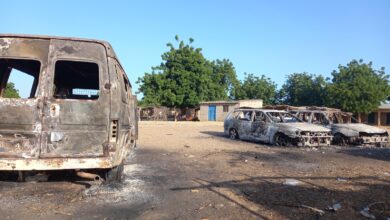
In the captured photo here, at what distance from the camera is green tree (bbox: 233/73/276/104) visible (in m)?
58.2

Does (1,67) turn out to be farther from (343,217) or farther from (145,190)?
(343,217)

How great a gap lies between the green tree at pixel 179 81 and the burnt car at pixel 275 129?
88.1 feet

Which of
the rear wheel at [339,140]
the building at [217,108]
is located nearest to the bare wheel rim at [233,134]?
the rear wheel at [339,140]

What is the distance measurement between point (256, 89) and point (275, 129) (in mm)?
45383

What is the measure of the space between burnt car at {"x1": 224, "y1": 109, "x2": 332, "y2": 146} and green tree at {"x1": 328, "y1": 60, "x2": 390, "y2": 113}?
28.6 metres

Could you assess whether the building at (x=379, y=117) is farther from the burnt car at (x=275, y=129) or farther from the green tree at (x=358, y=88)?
the burnt car at (x=275, y=129)

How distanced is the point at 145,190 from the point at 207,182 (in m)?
1.28

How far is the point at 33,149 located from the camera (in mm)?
5617

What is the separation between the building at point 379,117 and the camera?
147 ft

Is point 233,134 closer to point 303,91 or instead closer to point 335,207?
point 335,207

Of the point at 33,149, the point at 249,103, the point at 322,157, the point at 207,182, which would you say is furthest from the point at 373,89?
the point at 33,149

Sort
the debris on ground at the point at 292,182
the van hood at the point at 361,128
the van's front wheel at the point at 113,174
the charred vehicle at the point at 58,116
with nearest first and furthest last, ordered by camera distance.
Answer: the charred vehicle at the point at 58,116, the van's front wheel at the point at 113,174, the debris on ground at the point at 292,182, the van hood at the point at 361,128

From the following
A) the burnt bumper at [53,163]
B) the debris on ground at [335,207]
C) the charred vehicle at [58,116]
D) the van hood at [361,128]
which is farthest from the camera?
the van hood at [361,128]

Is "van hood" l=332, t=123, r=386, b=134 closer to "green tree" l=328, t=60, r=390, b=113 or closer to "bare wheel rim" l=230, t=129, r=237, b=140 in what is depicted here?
"bare wheel rim" l=230, t=129, r=237, b=140
